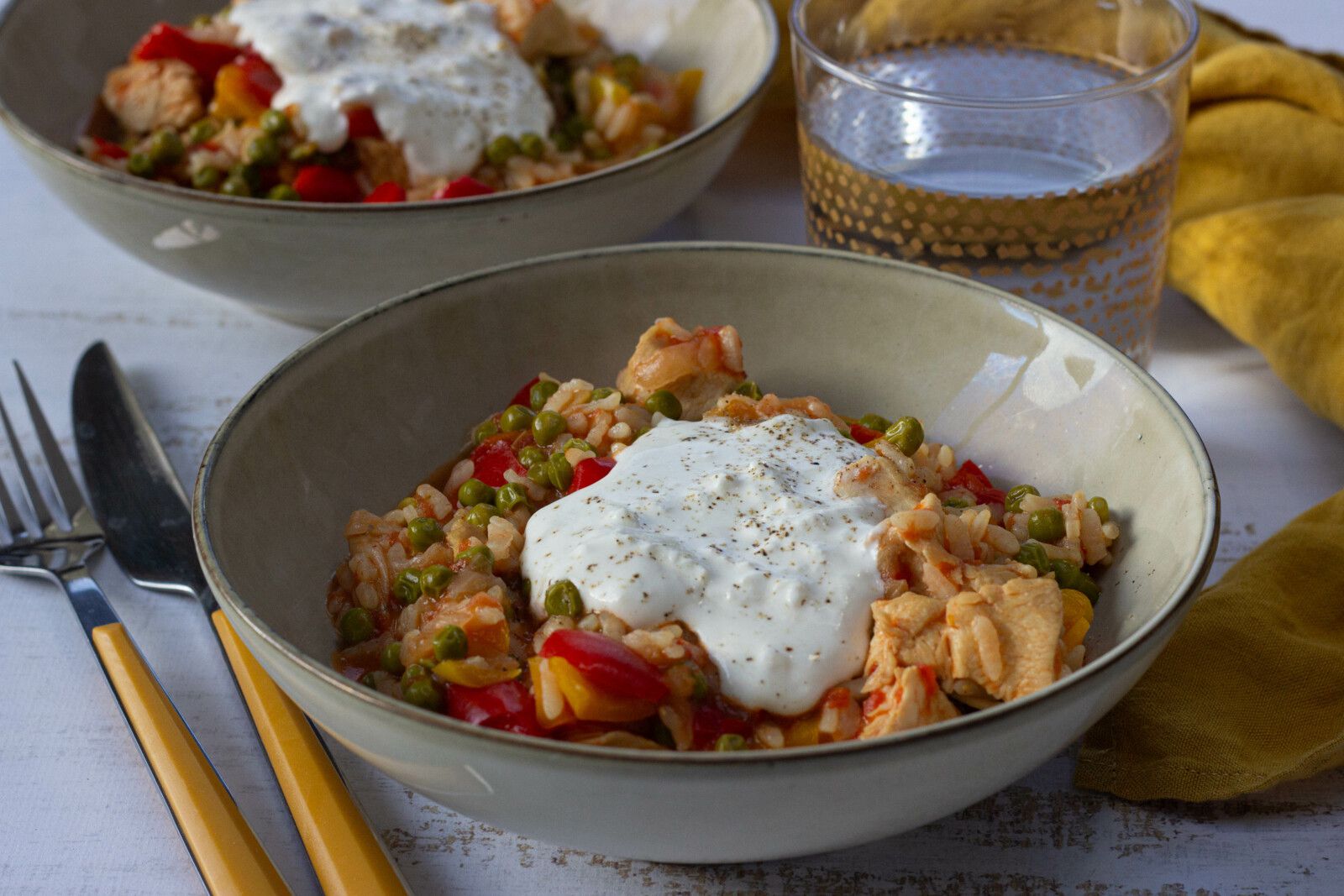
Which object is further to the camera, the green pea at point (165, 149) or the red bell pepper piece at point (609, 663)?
the green pea at point (165, 149)

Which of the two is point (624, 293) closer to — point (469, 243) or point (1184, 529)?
point (469, 243)

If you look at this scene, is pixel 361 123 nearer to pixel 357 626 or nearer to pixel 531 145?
pixel 531 145

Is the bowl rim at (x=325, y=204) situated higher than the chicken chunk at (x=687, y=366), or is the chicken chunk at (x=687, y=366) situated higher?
the bowl rim at (x=325, y=204)

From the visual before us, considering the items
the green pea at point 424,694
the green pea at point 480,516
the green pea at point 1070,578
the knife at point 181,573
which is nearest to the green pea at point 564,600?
the green pea at point 424,694

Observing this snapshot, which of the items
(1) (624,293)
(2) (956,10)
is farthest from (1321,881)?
(2) (956,10)

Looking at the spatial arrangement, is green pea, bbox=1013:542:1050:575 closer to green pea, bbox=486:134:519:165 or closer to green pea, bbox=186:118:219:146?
green pea, bbox=486:134:519:165

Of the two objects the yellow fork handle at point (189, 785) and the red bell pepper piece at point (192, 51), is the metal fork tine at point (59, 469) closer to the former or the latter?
the yellow fork handle at point (189, 785)
